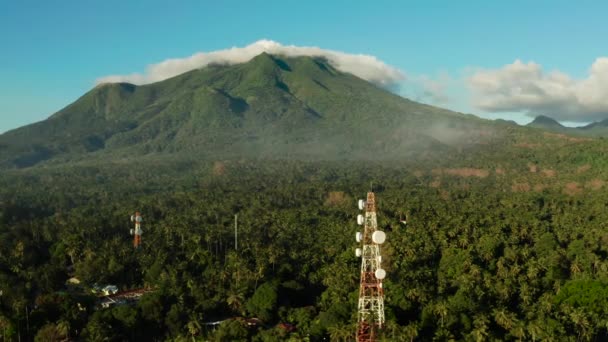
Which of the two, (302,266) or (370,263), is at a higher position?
(370,263)

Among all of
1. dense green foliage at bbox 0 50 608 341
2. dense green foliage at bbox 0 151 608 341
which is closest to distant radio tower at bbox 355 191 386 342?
dense green foliage at bbox 0 50 608 341

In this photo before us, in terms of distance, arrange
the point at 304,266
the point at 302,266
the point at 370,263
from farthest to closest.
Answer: the point at 302,266, the point at 304,266, the point at 370,263

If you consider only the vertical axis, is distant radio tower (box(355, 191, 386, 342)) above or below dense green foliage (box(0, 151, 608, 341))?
above

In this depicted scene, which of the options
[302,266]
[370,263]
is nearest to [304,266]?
[302,266]

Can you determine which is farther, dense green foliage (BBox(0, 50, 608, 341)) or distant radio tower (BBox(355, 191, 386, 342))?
dense green foliage (BBox(0, 50, 608, 341))

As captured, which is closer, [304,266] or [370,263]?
[370,263]

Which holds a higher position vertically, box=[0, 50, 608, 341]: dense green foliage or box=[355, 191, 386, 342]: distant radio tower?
box=[355, 191, 386, 342]: distant radio tower

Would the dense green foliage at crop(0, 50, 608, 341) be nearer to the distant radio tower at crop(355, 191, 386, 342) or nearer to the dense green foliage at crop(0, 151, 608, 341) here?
the dense green foliage at crop(0, 151, 608, 341)

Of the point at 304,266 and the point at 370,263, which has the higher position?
the point at 370,263

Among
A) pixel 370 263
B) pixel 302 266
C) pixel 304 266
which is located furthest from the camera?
pixel 302 266

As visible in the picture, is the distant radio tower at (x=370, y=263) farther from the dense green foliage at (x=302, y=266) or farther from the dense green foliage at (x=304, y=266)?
the dense green foliage at (x=304, y=266)

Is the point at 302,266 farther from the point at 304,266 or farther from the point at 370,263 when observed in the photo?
the point at 370,263

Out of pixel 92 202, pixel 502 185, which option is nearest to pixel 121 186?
pixel 92 202

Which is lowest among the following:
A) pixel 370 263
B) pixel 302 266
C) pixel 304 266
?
pixel 302 266
